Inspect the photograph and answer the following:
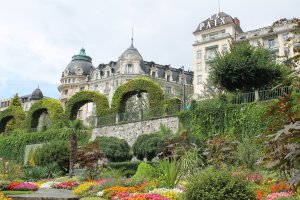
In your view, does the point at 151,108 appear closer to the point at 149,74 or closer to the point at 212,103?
the point at 212,103

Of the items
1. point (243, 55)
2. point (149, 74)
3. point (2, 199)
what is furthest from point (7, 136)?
point (149, 74)

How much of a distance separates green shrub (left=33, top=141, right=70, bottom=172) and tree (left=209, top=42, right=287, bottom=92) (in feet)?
34.5

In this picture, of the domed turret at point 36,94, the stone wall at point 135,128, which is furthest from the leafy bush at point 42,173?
the domed turret at point 36,94

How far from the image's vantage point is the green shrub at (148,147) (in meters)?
18.9

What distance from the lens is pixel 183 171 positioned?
44.2ft

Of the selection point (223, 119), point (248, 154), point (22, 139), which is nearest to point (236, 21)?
point (22, 139)

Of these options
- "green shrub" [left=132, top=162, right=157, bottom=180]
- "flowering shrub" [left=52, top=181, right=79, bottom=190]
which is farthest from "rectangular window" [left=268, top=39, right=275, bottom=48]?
"flowering shrub" [left=52, top=181, right=79, bottom=190]

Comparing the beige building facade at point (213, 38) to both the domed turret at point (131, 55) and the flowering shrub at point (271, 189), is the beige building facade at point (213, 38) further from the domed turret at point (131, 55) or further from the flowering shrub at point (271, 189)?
the flowering shrub at point (271, 189)

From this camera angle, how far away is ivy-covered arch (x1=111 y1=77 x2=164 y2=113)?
25.4 metres

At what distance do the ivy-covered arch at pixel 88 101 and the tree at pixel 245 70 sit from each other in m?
9.70

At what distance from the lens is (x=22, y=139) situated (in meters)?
31.5

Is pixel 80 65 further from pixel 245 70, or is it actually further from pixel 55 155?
pixel 245 70

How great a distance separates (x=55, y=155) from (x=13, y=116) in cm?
1713

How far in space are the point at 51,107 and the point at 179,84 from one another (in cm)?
4052
